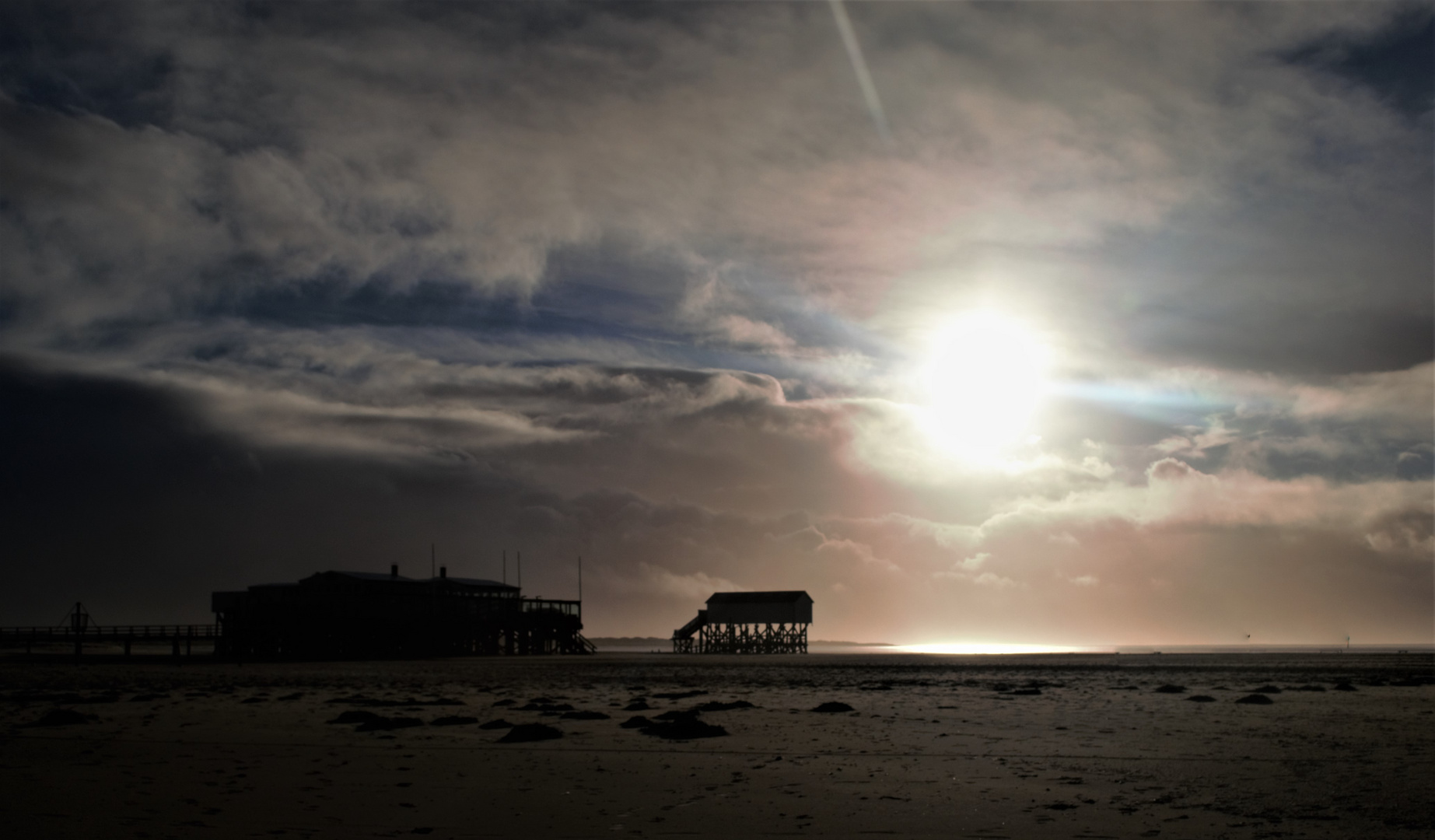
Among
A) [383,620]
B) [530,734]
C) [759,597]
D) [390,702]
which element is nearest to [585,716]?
[530,734]

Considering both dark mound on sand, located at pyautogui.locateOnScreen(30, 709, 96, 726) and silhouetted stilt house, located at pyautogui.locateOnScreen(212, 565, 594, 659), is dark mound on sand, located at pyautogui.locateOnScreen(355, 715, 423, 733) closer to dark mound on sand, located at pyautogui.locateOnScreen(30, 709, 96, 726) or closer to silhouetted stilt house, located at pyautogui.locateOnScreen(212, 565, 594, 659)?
dark mound on sand, located at pyautogui.locateOnScreen(30, 709, 96, 726)

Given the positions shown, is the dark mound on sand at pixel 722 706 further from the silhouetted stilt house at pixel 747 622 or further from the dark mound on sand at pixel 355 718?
the silhouetted stilt house at pixel 747 622

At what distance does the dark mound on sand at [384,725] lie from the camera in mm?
20719

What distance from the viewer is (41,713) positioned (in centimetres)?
2447

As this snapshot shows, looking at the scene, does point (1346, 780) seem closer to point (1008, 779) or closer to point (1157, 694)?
point (1008, 779)

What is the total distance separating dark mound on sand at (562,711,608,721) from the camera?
77.1 feet

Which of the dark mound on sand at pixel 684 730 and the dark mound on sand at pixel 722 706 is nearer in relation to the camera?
the dark mound on sand at pixel 684 730

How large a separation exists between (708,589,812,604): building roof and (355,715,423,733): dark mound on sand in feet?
314

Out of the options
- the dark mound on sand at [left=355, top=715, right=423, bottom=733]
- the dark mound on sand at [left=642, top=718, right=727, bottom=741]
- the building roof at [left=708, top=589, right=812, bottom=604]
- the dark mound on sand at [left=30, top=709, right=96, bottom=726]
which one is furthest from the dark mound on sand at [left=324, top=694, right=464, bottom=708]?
the building roof at [left=708, top=589, right=812, bottom=604]

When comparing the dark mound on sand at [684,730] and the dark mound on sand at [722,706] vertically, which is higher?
the dark mound on sand at [684,730]


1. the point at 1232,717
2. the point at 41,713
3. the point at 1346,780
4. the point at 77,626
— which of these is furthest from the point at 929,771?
the point at 77,626

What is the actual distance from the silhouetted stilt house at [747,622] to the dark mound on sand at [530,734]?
97562 mm

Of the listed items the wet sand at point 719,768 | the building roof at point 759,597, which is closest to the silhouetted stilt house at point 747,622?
the building roof at point 759,597

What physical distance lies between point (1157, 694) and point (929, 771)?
23.1 metres
